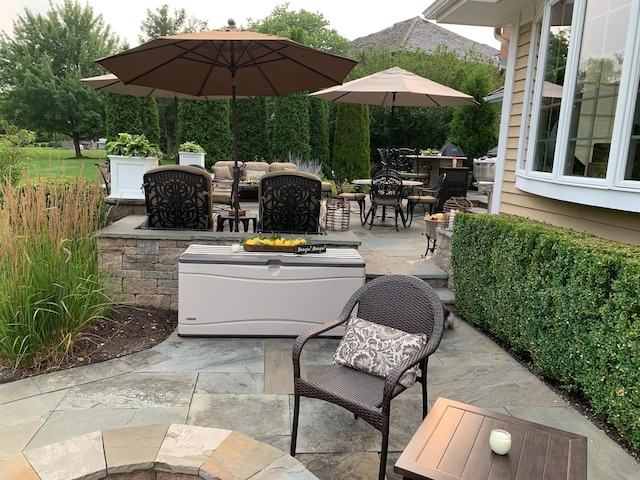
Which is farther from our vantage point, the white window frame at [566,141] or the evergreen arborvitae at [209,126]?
the evergreen arborvitae at [209,126]

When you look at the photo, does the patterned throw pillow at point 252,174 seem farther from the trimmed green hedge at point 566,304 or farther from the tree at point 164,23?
the tree at point 164,23

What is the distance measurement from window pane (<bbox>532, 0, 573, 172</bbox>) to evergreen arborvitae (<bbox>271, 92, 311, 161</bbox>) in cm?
940

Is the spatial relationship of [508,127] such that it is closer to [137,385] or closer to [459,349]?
[459,349]

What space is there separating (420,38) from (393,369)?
2636 centimetres

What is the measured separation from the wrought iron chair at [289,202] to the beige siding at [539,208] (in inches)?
89.6

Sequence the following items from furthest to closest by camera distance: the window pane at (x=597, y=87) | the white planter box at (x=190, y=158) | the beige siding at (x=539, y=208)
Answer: the white planter box at (x=190, y=158) → the beige siding at (x=539, y=208) → the window pane at (x=597, y=87)

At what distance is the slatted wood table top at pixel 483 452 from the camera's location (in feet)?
5.41

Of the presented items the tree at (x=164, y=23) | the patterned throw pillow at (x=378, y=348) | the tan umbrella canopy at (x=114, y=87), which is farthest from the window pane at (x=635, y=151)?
the tree at (x=164, y=23)

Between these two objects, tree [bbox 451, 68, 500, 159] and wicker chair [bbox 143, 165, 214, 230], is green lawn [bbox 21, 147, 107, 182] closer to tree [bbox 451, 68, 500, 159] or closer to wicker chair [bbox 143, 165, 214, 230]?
wicker chair [bbox 143, 165, 214, 230]

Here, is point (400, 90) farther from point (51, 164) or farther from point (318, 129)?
point (318, 129)

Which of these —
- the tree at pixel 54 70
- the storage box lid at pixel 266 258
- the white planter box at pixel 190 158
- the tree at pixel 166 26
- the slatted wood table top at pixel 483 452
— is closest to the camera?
the slatted wood table top at pixel 483 452

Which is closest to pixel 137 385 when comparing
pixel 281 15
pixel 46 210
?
pixel 46 210

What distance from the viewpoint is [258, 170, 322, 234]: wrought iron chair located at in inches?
181

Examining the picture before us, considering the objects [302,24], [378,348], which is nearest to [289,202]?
[378,348]
